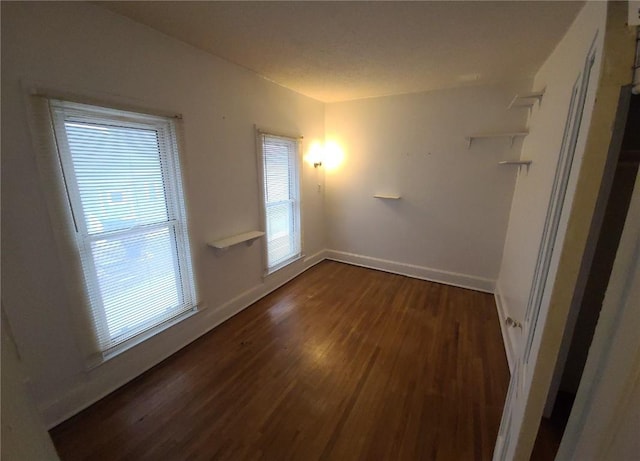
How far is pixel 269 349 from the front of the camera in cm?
236

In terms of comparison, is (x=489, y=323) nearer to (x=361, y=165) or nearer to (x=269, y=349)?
(x=269, y=349)

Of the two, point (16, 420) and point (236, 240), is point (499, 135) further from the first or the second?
point (16, 420)

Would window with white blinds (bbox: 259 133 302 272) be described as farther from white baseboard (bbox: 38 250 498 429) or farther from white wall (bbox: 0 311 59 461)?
white wall (bbox: 0 311 59 461)

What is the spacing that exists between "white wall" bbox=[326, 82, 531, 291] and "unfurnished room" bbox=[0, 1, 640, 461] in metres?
0.05

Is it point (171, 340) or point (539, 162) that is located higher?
point (539, 162)

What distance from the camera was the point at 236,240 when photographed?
8.76ft

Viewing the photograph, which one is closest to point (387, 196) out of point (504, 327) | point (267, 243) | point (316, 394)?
point (267, 243)

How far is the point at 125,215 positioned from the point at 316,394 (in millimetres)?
1910

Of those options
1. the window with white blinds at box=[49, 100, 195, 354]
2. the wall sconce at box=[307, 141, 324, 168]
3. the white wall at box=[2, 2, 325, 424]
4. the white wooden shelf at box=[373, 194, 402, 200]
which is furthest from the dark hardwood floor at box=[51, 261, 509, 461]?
the wall sconce at box=[307, 141, 324, 168]

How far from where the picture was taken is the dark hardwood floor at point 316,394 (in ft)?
5.09

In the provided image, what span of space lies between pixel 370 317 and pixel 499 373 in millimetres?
1199

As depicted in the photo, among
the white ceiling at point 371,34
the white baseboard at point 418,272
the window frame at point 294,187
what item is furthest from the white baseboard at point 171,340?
the white ceiling at point 371,34

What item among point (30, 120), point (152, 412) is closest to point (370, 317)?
point (152, 412)

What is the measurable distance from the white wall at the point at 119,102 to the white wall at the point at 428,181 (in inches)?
62.2
